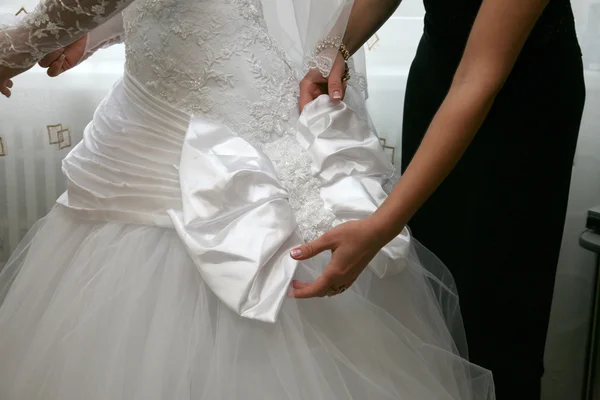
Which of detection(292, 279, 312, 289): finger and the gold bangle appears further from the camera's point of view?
the gold bangle

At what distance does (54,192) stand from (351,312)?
83cm

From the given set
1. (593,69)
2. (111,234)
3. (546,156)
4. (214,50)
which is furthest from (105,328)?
(593,69)

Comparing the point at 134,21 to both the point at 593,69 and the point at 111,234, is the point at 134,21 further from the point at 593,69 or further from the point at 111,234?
the point at 593,69

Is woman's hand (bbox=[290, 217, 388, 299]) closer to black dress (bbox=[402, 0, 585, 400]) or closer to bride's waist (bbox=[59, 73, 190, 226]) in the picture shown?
bride's waist (bbox=[59, 73, 190, 226])

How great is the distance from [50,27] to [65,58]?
0.28m

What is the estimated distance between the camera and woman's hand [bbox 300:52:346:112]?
88 centimetres

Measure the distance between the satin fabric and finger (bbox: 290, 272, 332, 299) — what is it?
0.06 ft

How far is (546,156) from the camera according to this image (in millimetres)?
964

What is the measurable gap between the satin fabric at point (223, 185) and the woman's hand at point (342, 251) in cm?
3

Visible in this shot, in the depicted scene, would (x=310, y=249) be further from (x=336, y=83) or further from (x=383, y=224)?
(x=336, y=83)

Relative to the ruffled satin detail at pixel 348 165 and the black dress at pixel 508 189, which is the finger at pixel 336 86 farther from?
A: the black dress at pixel 508 189

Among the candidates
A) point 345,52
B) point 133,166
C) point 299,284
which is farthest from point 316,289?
point 345,52

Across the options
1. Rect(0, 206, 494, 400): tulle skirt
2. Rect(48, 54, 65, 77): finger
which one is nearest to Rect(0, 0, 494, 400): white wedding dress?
Rect(0, 206, 494, 400): tulle skirt

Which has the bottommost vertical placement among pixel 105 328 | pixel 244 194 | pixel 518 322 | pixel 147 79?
pixel 518 322
